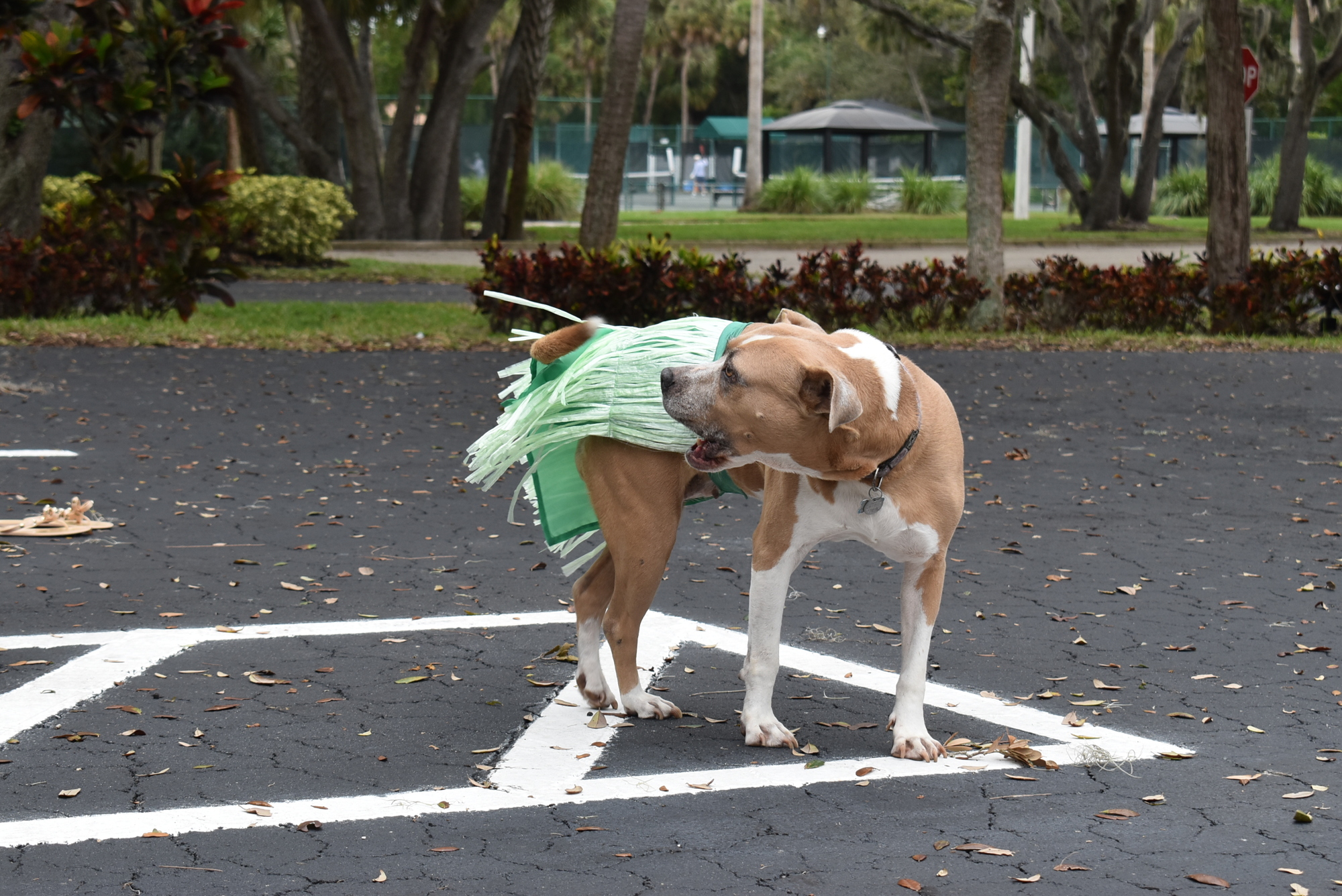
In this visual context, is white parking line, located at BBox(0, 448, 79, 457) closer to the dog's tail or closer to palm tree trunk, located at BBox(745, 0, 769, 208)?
the dog's tail

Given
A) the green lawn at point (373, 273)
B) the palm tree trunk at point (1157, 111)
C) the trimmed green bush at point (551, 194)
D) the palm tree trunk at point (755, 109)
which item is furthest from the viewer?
the palm tree trunk at point (755, 109)

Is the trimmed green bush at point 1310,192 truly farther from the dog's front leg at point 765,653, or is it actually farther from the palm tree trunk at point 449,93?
the dog's front leg at point 765,653

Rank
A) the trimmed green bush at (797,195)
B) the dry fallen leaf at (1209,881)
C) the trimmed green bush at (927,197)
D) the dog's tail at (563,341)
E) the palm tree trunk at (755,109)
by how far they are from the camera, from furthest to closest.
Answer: the palm tree trunk at (755,109) < the trimmed green bush at (797,195) < the trimmed green bush at (927,197) < the dog's tail at (563,341) < the dry fallen leaf at (1209,881)

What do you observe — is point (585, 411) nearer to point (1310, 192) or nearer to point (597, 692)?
point (597, 692)

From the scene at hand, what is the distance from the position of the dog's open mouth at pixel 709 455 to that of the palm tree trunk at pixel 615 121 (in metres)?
10.7

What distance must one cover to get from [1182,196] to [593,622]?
1460 inches

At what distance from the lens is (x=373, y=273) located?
20953 millimetres

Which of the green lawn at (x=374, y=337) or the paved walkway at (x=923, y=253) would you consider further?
the paved walkway at (x=923, y=253)

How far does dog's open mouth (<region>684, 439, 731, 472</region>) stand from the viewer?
3723mm

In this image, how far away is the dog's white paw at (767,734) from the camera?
422cm

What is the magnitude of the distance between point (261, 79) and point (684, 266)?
12.9 m

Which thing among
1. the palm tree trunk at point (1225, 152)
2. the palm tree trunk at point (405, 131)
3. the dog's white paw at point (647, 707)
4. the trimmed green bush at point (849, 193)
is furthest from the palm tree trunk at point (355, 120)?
the dog's white paw at point (647, 707)

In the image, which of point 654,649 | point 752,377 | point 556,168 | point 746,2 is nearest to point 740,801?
point 752,377

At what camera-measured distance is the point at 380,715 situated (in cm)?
454
